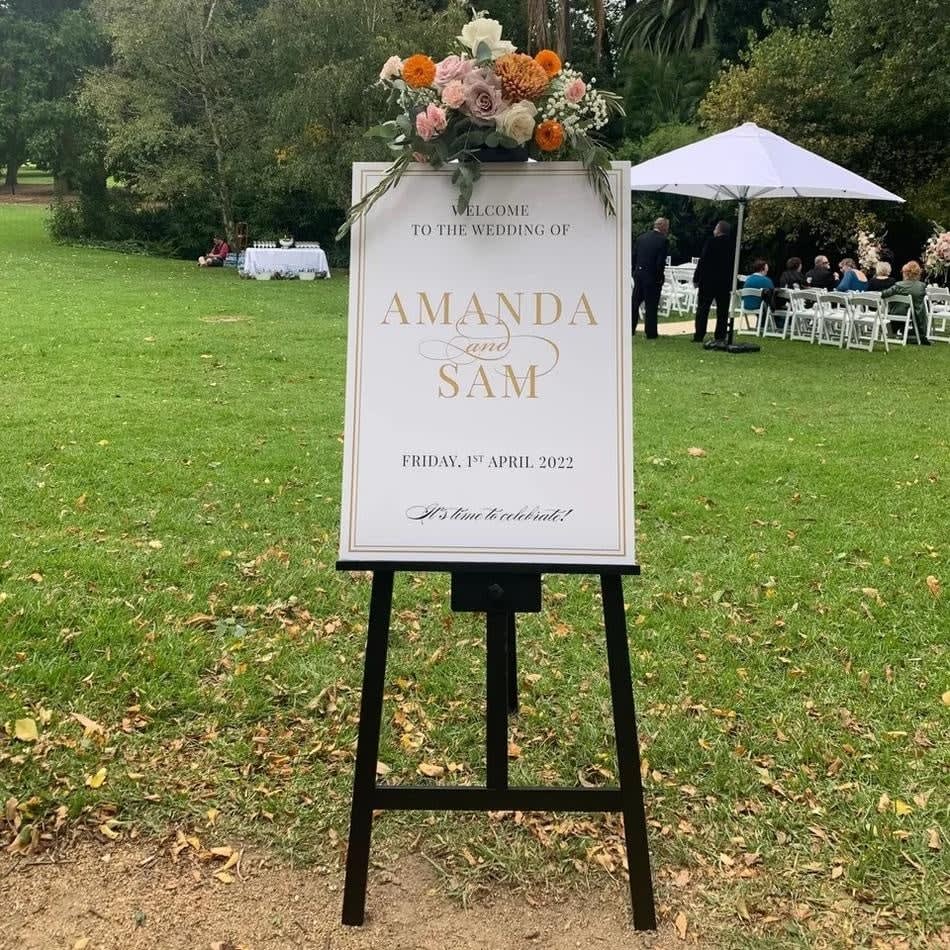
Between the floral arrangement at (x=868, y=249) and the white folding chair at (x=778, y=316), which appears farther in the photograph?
the floral arrangement at (x=868, y=249)

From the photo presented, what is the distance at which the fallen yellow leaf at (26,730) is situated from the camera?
3.01m

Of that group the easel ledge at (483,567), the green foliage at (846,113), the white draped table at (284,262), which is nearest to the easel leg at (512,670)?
the easel ledge at (483,567)

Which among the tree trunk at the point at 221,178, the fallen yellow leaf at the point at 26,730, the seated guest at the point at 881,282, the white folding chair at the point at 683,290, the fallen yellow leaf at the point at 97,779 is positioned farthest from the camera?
the tree trunk at the point at 221,178

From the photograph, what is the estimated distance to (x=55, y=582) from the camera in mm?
4117

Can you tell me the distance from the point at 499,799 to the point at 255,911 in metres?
0.69

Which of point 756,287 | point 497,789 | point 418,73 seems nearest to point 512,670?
point 497,789

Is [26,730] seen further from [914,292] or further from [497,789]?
[914,292]

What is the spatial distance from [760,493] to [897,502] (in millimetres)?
787

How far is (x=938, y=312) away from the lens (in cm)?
1345

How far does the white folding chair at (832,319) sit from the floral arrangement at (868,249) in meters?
3.17

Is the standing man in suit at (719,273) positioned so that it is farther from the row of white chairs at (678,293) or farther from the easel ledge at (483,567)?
the easel ledge at (483,567)

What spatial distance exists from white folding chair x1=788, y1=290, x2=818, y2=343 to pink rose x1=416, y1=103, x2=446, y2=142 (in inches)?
448

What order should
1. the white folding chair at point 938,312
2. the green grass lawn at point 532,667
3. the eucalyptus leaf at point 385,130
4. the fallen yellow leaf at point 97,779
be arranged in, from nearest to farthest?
the eucalyptus leaf at point 385,130 < the green grass lawn at point 532,667 < the fallen yellow leaf at point 97,779 < the white folding chair at point 938,312

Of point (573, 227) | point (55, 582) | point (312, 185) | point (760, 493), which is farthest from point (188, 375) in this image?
point (312, 185)
